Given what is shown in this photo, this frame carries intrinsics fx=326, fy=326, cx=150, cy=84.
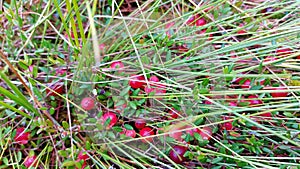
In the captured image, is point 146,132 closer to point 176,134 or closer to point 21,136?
point 176,134

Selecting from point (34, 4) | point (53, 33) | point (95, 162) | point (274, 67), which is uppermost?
point (34, 4)

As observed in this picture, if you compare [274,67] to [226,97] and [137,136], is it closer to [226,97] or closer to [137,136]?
[226,97]

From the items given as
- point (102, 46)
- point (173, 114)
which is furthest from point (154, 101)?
point (102, 46)

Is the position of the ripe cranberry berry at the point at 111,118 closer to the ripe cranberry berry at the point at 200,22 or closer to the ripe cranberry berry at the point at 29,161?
the ripe cranberry berry at the point at 29,161

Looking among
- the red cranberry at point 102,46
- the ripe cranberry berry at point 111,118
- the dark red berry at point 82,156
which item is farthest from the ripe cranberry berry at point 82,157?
the red cranberry at point 102,46

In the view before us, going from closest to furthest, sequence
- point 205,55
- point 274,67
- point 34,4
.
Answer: point 205,55, point 274,67, point 34,4

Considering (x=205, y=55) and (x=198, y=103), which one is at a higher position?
(x=205, y=55)

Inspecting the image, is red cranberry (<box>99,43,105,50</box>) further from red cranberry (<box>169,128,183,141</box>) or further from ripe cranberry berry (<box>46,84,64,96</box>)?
red cranberry (<box>169,128,183,141</box>)

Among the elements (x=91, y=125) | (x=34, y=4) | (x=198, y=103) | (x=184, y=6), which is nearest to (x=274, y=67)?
(x=198, y=103)

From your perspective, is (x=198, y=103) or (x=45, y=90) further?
(x=45, y=90)
